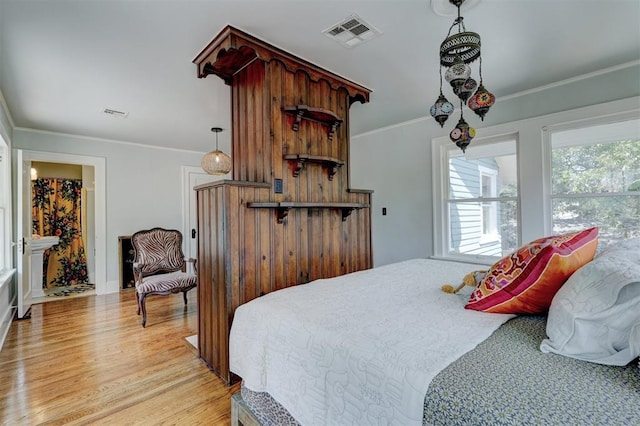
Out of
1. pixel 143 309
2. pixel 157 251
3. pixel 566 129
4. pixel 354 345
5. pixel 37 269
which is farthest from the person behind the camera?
pixel 37 269

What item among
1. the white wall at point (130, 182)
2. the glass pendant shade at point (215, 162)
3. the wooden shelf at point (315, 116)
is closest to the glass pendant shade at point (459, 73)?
the wooden shelf at point (315, 116)

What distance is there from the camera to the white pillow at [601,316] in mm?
854

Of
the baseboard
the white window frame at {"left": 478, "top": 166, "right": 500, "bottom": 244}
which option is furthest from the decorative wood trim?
the baseboard

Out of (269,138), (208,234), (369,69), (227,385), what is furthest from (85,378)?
(369,69)

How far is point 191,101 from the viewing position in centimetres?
322

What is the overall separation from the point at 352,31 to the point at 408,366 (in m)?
2.01

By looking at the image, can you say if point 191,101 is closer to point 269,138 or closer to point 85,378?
point 269,138

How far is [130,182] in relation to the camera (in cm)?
491

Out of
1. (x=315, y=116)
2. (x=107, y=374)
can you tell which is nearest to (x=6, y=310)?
(x=107, y=374)

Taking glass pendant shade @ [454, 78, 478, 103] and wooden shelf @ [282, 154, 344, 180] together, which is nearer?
glass pendant shade @ [454, 78, 478, 103]

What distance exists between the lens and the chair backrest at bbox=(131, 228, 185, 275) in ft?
13.2

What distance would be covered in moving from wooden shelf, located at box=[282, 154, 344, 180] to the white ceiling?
0.77 metres

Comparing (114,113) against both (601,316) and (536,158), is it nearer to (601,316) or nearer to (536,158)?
(601,316)

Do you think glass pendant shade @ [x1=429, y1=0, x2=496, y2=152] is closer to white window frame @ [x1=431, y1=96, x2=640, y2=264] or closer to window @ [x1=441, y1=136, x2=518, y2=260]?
white window frame @ [x1=431, y1=96, x2=640, y2=264]
